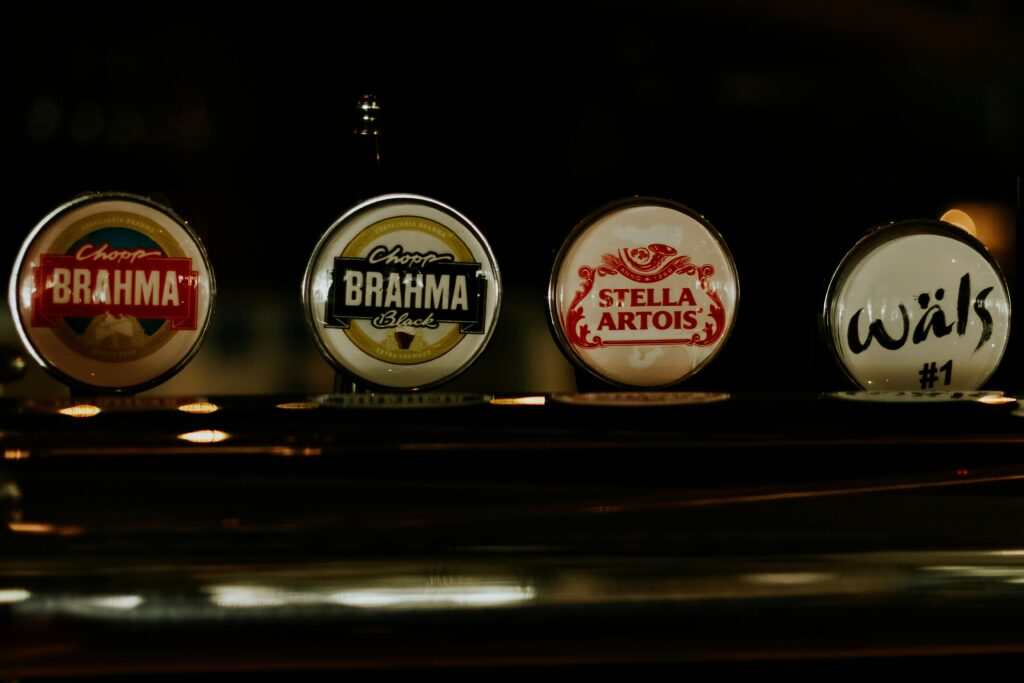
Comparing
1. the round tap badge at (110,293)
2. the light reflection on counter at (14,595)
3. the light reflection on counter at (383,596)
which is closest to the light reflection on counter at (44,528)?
the light reflection on counter at (14,595)

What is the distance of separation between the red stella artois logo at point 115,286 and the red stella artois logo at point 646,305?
0.64 metres

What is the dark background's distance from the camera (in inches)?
59.7

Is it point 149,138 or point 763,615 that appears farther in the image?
point 149,138

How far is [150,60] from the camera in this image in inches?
60.0

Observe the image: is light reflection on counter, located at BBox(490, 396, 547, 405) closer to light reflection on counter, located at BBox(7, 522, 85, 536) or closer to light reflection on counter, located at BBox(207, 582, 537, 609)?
light reflection on counter, located at BBox(207, 582, 537, 609)

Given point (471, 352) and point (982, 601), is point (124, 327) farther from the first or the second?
point (982, 601)

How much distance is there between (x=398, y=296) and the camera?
4.34 feet

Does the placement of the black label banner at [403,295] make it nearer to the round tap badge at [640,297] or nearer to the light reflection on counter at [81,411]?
the round tap badge at [640,297]

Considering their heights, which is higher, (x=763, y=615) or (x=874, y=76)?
(x=874, y=76)

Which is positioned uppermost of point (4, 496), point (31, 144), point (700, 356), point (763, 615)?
point (31, 144)

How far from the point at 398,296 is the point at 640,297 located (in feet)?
1.35

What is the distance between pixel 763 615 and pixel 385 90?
115cm

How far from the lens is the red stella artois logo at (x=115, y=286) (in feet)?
4.17

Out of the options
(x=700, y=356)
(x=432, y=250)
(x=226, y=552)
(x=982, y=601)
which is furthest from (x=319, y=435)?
(x=982, y=601)
